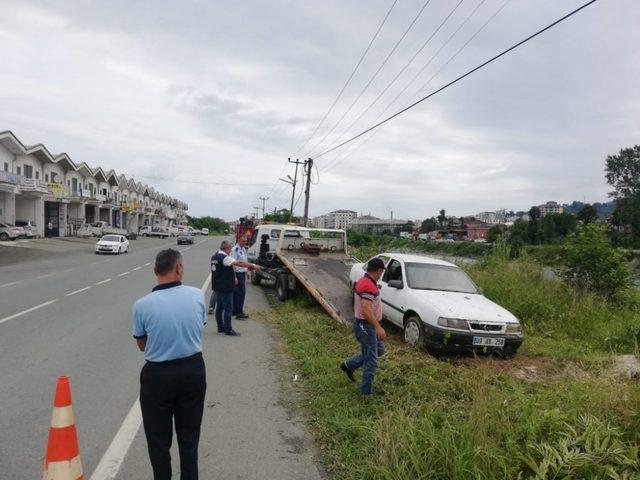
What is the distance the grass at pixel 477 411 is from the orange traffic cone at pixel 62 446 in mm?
1879

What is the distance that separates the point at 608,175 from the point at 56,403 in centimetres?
9581

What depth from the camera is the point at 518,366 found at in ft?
24.5

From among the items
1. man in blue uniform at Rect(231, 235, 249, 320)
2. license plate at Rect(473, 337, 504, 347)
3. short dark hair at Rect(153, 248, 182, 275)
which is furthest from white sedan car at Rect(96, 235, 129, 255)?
short dark hair at Rect(153, 248, 182, 275)

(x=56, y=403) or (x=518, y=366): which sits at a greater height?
(x=56, y=403)

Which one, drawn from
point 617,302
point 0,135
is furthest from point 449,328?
point 0,135

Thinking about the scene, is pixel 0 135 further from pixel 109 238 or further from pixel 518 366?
pixel 518 366

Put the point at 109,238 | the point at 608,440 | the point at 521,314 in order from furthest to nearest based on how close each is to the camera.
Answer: the point at 109,238
the point at 521,314
the point at 608,440

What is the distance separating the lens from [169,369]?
10.5 feet

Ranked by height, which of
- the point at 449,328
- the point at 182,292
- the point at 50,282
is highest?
the point at 182,292

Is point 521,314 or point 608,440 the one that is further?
point 521,314

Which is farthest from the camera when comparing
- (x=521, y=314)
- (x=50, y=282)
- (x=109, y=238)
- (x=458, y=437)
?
(x=109, y=238)

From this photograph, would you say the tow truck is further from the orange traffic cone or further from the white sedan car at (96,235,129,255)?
the white sedan car at (96,235,129,255)

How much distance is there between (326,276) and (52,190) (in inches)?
1704

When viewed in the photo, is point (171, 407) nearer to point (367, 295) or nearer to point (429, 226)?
point (367, 295)
